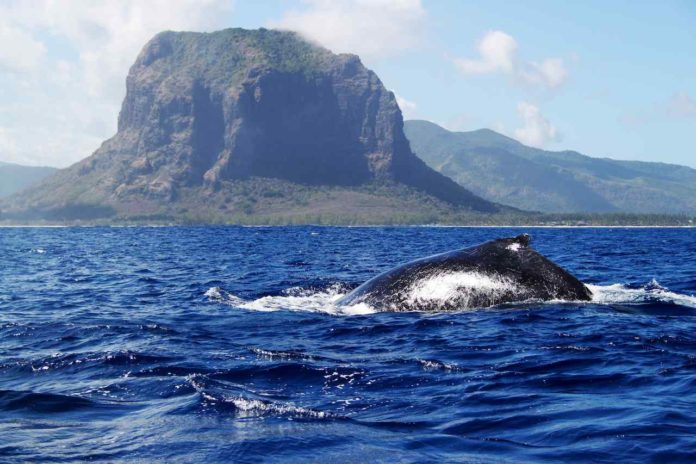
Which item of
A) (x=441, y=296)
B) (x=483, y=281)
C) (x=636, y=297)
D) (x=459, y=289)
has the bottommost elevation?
(x=636, y=297)

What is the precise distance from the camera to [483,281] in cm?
1870

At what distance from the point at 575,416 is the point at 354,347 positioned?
5.85 m

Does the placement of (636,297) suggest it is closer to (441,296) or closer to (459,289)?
(459,289)

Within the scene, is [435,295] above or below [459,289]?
below

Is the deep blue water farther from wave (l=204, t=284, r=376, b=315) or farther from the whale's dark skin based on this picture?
the whale's dark skin

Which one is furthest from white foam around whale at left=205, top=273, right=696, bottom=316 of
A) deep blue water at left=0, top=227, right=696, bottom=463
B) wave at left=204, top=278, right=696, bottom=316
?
deep blue water at left=0, top=227, right=696, bottom=463

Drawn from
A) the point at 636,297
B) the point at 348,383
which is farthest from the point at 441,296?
the point at 348,383

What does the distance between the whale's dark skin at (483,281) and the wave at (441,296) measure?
2 cm

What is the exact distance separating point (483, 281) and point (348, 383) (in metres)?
8.07

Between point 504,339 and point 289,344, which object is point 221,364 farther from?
point 504,339

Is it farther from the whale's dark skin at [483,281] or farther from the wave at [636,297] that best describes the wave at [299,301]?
the wave at [636,297]

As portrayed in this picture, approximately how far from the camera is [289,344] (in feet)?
49.0

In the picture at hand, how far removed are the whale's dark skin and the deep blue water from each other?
56cm

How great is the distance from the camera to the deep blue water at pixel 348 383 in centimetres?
834
